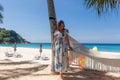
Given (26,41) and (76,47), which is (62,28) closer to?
(76,47)

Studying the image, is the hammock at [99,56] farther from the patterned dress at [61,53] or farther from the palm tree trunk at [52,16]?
the patterned dress at [61,53]

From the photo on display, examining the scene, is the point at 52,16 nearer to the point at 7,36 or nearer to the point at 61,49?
the point at 61,49

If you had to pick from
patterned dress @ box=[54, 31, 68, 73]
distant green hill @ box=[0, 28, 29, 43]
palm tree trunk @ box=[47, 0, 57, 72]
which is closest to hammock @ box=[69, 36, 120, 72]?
palm tree trunk @ box=[47, 0, 57, 72]

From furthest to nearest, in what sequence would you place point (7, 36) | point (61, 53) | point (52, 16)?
point (7, 36)
point (52, 16)
point (61, 53)

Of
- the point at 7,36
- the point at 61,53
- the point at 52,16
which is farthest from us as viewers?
the point at 7,36

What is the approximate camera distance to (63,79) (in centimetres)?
601

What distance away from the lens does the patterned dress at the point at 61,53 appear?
6.08 meters

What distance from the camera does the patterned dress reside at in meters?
6.08

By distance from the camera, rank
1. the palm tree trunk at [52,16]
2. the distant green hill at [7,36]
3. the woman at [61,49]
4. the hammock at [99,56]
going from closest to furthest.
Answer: the woman at [61,49], the hammock at [99,56], the palm tree trunk at [52,16], the distant green hill at [7,36]

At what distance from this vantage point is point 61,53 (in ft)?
19.9

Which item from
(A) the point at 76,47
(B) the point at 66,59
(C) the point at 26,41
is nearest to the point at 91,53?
(A) the point at 76,47

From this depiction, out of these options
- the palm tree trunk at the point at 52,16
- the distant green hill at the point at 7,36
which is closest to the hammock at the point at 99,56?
the palm tree trunk at the point at 52,16

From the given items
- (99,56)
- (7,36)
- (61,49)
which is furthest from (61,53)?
(7,36)

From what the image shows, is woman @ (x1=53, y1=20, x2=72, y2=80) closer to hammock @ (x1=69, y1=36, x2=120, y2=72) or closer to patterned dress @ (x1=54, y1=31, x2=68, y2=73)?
patterned dress @ (x1=54, y1=31, x2=68, y2=73)
